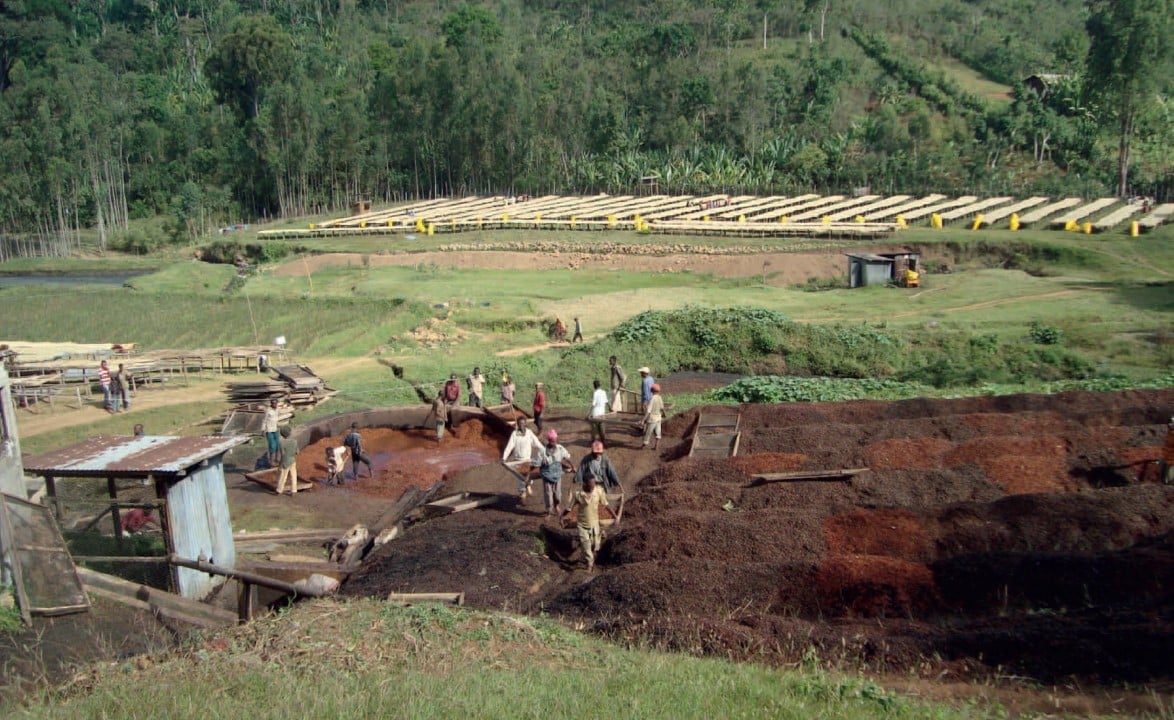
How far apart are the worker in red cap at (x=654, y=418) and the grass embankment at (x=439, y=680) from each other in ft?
29.9

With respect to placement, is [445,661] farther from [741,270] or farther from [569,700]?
[741,270]

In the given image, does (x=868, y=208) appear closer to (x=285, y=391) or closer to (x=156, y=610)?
(x=285, y=391)

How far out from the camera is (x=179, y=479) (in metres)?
13.8

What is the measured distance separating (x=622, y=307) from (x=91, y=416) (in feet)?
60.9

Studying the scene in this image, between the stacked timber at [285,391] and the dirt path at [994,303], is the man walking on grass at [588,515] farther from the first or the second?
the dirt path at [994,303]

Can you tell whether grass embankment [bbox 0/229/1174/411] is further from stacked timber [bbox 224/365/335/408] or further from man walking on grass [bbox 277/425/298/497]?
man walking on grass [bbox 277/425/298/497]

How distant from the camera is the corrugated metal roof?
13.6m

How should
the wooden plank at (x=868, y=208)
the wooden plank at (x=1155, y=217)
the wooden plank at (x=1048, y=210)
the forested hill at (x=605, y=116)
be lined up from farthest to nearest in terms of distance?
the forested hill at (x=605, y=116) → the wooden plank at (x=868, y=208) → the wooden plank at (x=1048, y=210) → the wooden plank at (x=1155, y=217)

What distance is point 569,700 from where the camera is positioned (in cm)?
855

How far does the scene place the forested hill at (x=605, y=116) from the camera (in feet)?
234

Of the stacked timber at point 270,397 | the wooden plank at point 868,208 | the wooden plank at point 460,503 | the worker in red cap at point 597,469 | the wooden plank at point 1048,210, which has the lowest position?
the wooden plank at point 460,503

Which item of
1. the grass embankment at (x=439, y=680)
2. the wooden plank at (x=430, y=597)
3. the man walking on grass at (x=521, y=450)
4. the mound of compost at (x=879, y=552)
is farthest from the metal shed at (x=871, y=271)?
the grass embankment at (x=439, y=680)

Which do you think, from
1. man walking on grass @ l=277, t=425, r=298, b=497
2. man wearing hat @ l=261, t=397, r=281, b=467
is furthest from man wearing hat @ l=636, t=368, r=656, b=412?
man wearing hat @ l=261, t=397, r=281, b=467

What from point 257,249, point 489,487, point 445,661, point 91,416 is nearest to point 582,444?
point 489,487
